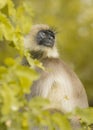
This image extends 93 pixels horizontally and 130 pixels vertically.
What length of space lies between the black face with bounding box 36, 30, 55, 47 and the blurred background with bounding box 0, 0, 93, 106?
528 centimetres

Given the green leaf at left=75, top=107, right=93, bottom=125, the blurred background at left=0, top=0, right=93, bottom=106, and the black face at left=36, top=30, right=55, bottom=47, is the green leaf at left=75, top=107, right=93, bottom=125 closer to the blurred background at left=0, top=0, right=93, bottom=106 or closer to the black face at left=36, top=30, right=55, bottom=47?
the black face at left=36, top=30, right=55, bottom=47

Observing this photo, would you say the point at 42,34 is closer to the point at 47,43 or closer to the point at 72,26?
the point at 47,43

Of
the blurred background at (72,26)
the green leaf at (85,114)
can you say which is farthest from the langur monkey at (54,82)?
the blurred background at (72,26)

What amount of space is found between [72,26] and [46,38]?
675 cm

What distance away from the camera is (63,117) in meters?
3.33

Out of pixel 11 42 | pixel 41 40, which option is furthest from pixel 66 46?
pixel 11 42

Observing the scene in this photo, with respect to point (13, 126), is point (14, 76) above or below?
above

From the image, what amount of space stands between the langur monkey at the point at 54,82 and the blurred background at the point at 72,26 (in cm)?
559

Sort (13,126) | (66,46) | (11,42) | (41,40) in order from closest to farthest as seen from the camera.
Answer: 1. (13,126)
2. (11,42)
3. (41,40)
4. (66,46)

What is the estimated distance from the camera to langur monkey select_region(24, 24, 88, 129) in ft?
23.0

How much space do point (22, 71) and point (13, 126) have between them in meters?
0.26

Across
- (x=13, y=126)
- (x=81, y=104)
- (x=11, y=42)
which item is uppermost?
(x=81, y=104)

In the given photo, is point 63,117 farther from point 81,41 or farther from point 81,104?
point 81,41

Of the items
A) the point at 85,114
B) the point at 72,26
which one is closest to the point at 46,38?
the point at 85,114
